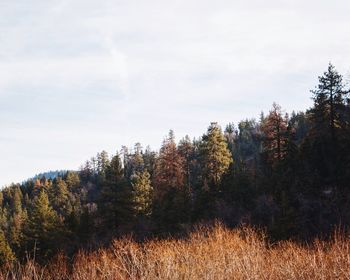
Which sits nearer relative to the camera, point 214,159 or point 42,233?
point 42,233

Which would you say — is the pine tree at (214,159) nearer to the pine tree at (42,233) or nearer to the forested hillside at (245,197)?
the forested hillside at (245,197)

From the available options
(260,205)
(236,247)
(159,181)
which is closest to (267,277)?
(236,247)

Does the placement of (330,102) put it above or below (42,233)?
above

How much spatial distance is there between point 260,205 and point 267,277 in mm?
24633

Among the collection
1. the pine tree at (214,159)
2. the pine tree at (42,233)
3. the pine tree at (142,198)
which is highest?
the pine tree at (214,159)

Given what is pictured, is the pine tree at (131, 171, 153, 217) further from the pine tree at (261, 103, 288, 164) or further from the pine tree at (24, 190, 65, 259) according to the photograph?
the pine tree at (261, 103, 288, 164)

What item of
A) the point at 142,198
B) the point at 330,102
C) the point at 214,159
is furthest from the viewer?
the point at 214,159

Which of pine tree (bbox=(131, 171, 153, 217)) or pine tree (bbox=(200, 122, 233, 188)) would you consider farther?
pine tree (bbox=(200, 122, 233, 188))

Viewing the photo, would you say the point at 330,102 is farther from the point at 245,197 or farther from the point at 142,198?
the point at 142,198

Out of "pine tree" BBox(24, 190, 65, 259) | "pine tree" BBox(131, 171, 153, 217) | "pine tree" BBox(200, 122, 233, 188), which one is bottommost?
"pine tree" BBox(24, 190, 65, 259)

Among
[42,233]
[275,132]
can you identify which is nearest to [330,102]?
[275,132]

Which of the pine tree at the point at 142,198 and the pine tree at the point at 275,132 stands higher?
the pine tree at the point at 275,132

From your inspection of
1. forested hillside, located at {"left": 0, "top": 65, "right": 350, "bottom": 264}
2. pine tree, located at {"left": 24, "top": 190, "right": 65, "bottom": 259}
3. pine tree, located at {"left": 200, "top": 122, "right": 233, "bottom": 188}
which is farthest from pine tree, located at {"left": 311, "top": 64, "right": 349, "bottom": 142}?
pine tree, located at {"left": 24, "top": 190, "right": 65, "bottom": 259}

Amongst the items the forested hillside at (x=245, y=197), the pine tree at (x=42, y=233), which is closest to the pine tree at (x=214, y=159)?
the forested hillside at (x=245, y=197)
